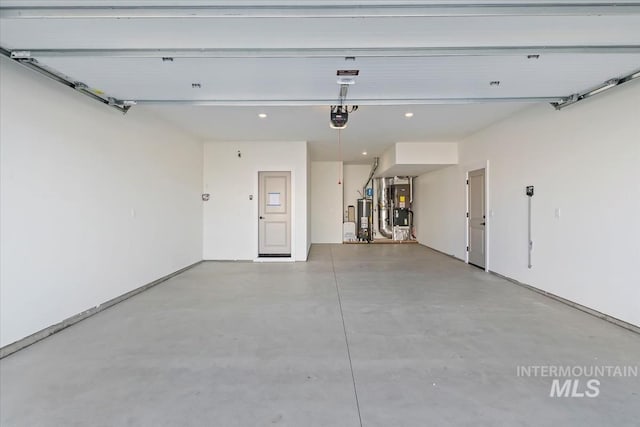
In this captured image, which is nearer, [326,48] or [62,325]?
[326,48]

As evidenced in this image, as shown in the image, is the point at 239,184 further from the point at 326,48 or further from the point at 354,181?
the point at 354,181

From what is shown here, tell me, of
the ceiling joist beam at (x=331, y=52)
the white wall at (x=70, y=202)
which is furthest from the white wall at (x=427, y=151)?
the white wall at (x=70, y=202)

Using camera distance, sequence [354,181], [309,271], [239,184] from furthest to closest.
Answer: [354,181] → [239,184] → [309,271]

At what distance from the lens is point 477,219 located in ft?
18.8

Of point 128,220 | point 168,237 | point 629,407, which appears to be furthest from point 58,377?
point 629,407

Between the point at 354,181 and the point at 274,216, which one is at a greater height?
the point at 354,181

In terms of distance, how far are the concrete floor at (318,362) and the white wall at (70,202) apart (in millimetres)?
385

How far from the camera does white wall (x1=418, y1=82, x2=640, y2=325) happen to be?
2.90 metres

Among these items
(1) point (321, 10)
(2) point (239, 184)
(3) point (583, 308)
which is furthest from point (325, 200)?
(1) point (321, 10)

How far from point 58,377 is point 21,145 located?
198cm

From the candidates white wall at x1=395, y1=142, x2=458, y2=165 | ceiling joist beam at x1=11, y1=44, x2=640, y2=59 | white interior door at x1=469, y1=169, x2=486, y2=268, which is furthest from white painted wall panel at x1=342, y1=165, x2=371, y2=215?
ceiling joist beam at x1=11, y1=44, x2=640, y2=59

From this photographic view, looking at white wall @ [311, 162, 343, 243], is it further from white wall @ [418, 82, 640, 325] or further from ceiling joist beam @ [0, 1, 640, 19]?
ceiling joist beam @ [0, 1, 640, 19]

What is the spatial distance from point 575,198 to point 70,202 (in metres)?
5.79

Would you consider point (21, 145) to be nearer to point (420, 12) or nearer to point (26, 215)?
point (26, 215)
